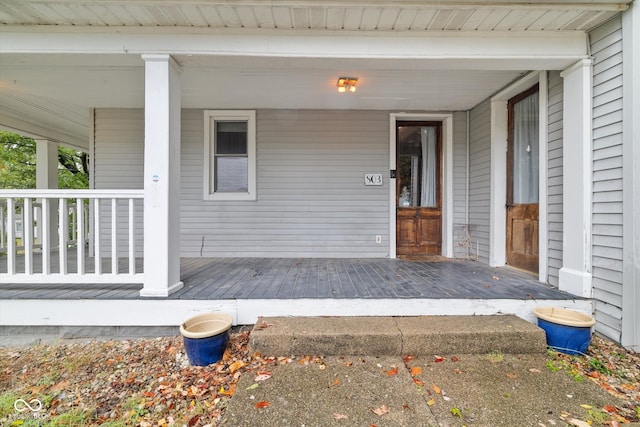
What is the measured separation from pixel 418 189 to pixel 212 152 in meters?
3.35

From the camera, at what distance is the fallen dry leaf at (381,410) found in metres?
1.57

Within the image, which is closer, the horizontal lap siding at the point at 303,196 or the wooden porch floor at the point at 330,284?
the wooden porch floor at the point at 330,284

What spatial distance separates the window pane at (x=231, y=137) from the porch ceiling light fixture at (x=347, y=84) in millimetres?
1755

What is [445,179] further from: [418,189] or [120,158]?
[120,158]

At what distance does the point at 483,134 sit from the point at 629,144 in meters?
1.93

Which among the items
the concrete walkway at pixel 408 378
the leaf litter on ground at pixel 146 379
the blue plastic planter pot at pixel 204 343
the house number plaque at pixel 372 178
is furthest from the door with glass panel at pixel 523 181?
the blue plastic planter pot at pixel 204 343

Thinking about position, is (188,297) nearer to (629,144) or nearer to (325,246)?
(325,246)

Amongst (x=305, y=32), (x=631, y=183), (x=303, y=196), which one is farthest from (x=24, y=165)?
(x=631, y=183)

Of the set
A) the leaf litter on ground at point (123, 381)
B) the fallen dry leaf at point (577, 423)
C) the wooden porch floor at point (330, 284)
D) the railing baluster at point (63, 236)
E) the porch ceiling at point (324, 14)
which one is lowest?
the leaf litter on ground at point (123, 381)

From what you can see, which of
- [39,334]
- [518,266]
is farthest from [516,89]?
[39,334]

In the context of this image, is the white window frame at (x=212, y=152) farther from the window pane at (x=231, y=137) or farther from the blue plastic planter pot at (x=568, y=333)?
the blue plastic planter pot at (x=568, y=333)

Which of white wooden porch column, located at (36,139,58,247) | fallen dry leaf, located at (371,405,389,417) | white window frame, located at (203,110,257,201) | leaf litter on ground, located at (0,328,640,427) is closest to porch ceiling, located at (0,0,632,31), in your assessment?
white window frame, located at (203,110,257,201)

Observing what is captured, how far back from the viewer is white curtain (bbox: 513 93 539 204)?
3383 mm

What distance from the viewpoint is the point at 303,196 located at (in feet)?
14.8
